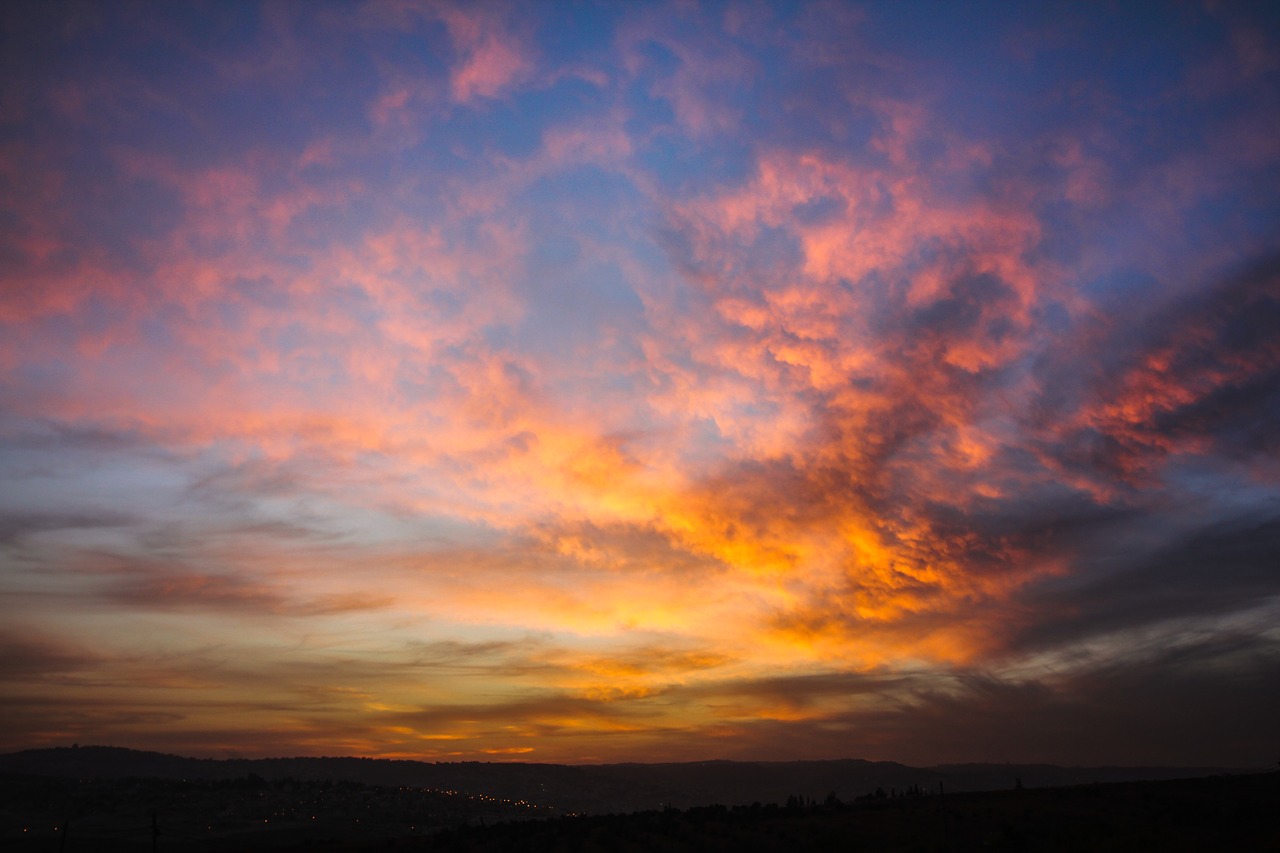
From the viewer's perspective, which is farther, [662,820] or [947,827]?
[662,820]

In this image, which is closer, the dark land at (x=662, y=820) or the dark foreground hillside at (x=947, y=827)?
the dark foreground hillside at (x=947, y=827)

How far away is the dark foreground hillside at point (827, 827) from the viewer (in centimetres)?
4638

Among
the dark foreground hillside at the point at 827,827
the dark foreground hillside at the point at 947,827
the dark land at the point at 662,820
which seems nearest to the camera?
the dark foreground hillside at the point at 947,827

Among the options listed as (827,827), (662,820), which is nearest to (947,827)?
(827,827)

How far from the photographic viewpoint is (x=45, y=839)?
65.8 meters

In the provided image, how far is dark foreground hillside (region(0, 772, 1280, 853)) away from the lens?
46.4m

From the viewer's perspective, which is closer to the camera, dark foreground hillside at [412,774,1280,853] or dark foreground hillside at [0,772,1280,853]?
dark foreground hillside at [412,774,1280,853]

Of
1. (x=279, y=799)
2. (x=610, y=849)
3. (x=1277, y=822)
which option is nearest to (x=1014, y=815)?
(x=1277, y=822)

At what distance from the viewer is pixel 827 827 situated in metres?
50.3

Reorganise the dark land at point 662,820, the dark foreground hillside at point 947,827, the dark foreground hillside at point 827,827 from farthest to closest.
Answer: the dark land at point 662,820 → the dark foreground hillside at point 827,827 → the dark foreground hillside at point 947,827

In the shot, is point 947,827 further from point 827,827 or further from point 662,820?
point 662,820

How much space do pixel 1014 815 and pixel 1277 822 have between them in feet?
56.5

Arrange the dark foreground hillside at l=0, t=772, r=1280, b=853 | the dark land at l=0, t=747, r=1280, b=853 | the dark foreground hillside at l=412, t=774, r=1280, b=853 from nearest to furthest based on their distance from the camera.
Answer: the dark foreground hillside at l=412, t=774, r=1280, b=853 < the dark foreground hillside at l=0, t=772, r=1280, b=853 < the dark land at l=0, t=747, r=1280, b=853

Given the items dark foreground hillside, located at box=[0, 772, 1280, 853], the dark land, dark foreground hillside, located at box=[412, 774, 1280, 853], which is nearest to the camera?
dark foreground hillside, located at box=[412, 774, 1280, 853]
